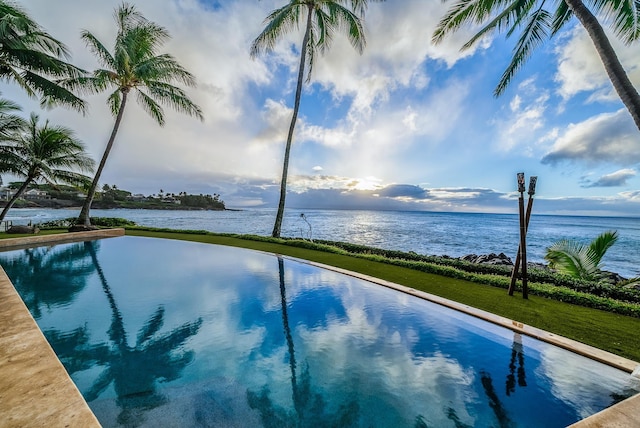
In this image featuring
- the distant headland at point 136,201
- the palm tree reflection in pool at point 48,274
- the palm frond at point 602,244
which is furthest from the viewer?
the distant headland at point 136,201

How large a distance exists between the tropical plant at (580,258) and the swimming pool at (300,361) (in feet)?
13.9

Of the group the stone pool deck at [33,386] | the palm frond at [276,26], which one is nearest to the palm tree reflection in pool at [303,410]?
the stone pool deck at [33,386]

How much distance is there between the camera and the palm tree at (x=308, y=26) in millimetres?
11055

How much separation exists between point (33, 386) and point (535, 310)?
6.21 m

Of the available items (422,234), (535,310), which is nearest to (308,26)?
(535,310)

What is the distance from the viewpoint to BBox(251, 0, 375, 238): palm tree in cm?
1105

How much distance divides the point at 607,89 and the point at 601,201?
102ft

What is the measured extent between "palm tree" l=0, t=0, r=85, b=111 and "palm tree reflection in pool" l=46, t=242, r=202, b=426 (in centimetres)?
788

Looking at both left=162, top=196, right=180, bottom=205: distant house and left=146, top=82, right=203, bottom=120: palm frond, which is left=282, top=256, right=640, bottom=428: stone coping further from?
left=162, top=196, right=180, bottom=205: distant house

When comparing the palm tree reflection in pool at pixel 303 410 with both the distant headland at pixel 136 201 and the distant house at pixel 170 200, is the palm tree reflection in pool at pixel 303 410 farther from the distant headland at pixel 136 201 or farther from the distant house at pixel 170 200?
the distant house at pixel 170 200

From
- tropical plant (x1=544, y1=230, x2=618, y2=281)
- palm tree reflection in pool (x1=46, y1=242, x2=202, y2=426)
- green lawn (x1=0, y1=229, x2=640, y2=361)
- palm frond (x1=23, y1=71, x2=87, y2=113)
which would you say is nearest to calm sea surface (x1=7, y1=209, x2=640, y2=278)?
green lawn (x1=0, y1=229, x2=640, y2=361)

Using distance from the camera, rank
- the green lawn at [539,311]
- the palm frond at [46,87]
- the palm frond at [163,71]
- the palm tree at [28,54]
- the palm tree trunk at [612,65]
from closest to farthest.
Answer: the green lawn at [539,311] → the palm tree trunk at [612,65] → the palm tree at [28,54] → the palm frond at [46,87] → the palm frond at [163,71]

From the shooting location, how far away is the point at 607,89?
8.18m

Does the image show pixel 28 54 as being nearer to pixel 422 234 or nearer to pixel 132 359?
pixel 132 359
